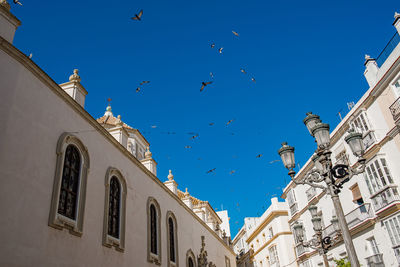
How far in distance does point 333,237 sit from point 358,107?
793 centimetres

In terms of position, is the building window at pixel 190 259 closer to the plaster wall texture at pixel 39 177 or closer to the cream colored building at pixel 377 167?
the plaster wall texture at pixel 39 177

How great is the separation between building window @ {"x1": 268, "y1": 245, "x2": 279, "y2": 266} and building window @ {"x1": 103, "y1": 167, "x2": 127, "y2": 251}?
70.2 ft

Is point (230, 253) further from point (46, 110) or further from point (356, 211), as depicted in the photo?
point (46, 110)

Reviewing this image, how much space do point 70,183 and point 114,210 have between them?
2520 mm

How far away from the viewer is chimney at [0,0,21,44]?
8.18 m

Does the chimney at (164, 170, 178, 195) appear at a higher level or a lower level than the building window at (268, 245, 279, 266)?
higher

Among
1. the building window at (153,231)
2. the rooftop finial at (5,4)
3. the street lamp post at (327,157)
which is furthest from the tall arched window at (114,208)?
the street lamp post at (327,157)

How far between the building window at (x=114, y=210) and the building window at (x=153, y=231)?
7.42 ft

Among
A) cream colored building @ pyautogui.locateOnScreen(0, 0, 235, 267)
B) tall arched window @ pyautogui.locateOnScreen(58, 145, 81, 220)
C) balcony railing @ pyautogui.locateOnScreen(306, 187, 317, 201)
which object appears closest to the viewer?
cream colored building @ pyautogui.locateOnScreen(0, 0, 235, 267)

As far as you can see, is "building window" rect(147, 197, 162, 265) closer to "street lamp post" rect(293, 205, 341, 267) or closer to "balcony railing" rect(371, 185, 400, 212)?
"street lamp post" rect(293, 205, 341, 267)

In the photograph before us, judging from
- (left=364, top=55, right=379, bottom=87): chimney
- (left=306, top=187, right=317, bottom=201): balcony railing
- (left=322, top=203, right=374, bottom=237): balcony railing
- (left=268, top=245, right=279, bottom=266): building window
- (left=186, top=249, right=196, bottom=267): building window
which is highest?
(left=364, top=55, right=379, bottom=87): chimney

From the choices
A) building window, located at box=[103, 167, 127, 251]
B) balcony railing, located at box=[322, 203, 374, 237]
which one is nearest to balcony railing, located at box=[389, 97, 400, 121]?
balcony railing, located at box=[322, 203, 374, 237]

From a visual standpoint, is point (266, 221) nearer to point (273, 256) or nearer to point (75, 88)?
point (273, 256)

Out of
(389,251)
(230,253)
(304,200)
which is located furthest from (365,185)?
(230,253)
